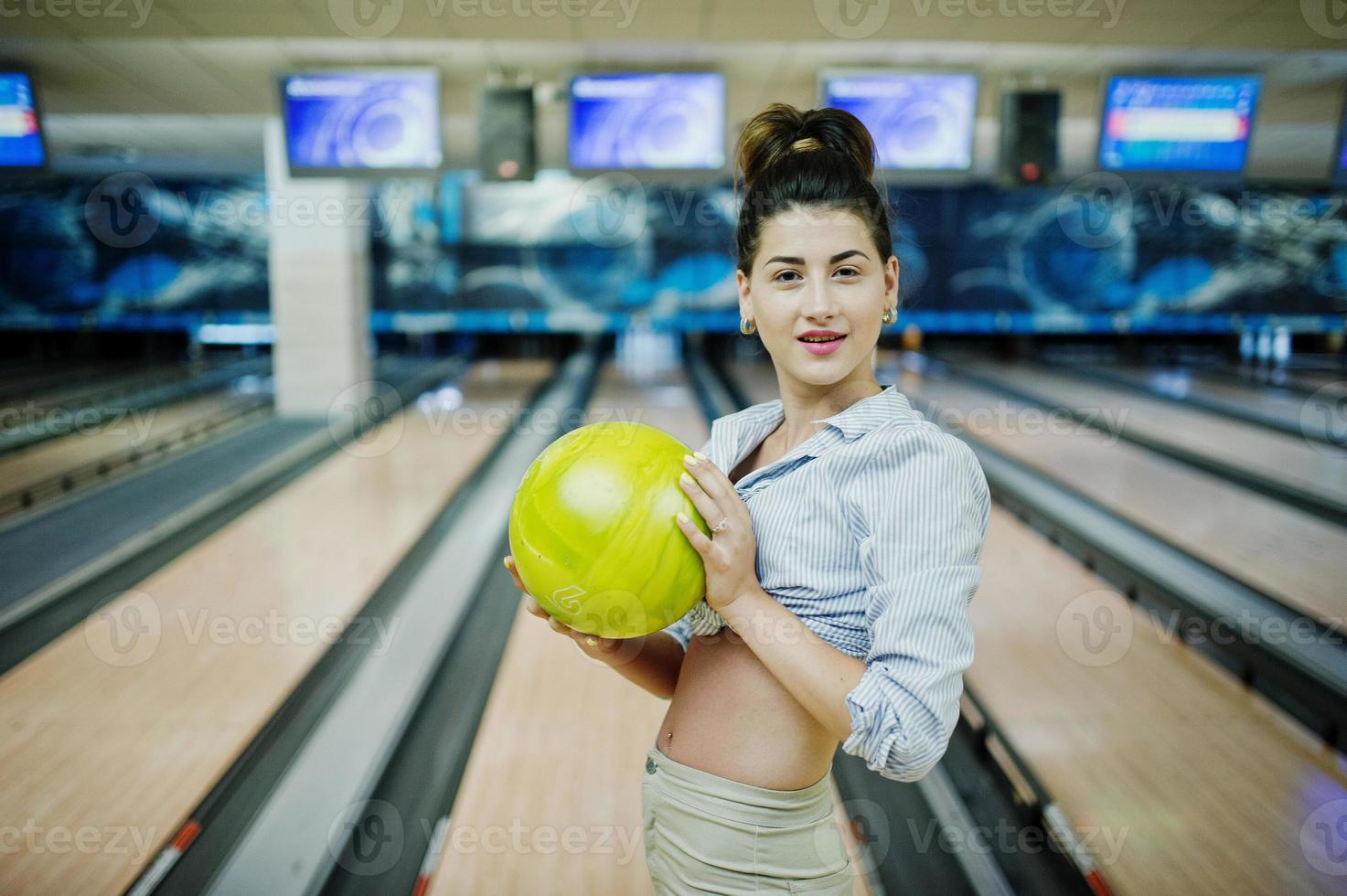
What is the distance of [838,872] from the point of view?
98 cm

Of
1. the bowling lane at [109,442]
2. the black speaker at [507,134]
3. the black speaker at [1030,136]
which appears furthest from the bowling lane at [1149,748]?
the bowling lane at [109,442]

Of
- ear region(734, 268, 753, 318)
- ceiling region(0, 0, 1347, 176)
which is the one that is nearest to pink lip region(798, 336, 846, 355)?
ear region(734, 268, 753, 318)

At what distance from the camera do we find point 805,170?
909 mm

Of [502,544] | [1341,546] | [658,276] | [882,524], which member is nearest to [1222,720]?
[1341,546]

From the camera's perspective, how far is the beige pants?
36.4 inches

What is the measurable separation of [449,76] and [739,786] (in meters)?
4.97

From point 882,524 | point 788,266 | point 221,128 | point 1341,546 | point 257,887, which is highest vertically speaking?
point 221,128

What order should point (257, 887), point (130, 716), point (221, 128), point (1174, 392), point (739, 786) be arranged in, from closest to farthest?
point (739, 786) → point (257, 887) → point (130, 716) → point (221, 128) → point (1174, 392)

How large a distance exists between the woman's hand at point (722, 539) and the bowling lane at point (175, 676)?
73.4 inches

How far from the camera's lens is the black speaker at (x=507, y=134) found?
4871 millimetres

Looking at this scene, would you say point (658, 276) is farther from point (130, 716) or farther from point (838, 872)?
point (838, 872)

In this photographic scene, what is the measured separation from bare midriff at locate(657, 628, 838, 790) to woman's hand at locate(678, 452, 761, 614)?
125 mm

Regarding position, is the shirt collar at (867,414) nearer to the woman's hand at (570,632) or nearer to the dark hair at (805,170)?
the dark hair at (805,170)

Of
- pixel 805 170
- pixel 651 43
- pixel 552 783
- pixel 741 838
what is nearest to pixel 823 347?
pixel 805 170
